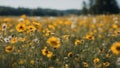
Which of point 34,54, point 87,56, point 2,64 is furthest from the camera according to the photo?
point 87,56

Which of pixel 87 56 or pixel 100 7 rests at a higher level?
pixel 87 56

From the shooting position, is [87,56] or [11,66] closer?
[11,66]

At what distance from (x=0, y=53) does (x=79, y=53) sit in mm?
1031

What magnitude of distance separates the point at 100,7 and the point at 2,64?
39147mm

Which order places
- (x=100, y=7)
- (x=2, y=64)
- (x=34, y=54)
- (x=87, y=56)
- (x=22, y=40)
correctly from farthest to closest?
(x=100, y=7) → (x=22, y=40) → (x=87, y=56) → (x=34, y=54) → (x=2, y=64)

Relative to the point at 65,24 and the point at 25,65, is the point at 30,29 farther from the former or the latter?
the point at 65,24

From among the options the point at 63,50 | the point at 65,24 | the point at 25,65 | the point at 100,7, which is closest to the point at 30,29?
the point at 63,50

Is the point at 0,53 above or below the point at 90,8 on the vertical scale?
above

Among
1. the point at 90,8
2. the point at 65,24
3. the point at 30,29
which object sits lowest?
the point at 90,8

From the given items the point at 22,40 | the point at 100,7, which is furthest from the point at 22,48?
the point at 100,7

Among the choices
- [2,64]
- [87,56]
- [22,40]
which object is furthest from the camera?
[22,40]

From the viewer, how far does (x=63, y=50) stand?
4.38 m

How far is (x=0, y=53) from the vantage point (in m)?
4.07

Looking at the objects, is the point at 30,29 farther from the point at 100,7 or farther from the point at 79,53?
the point at 100,7
